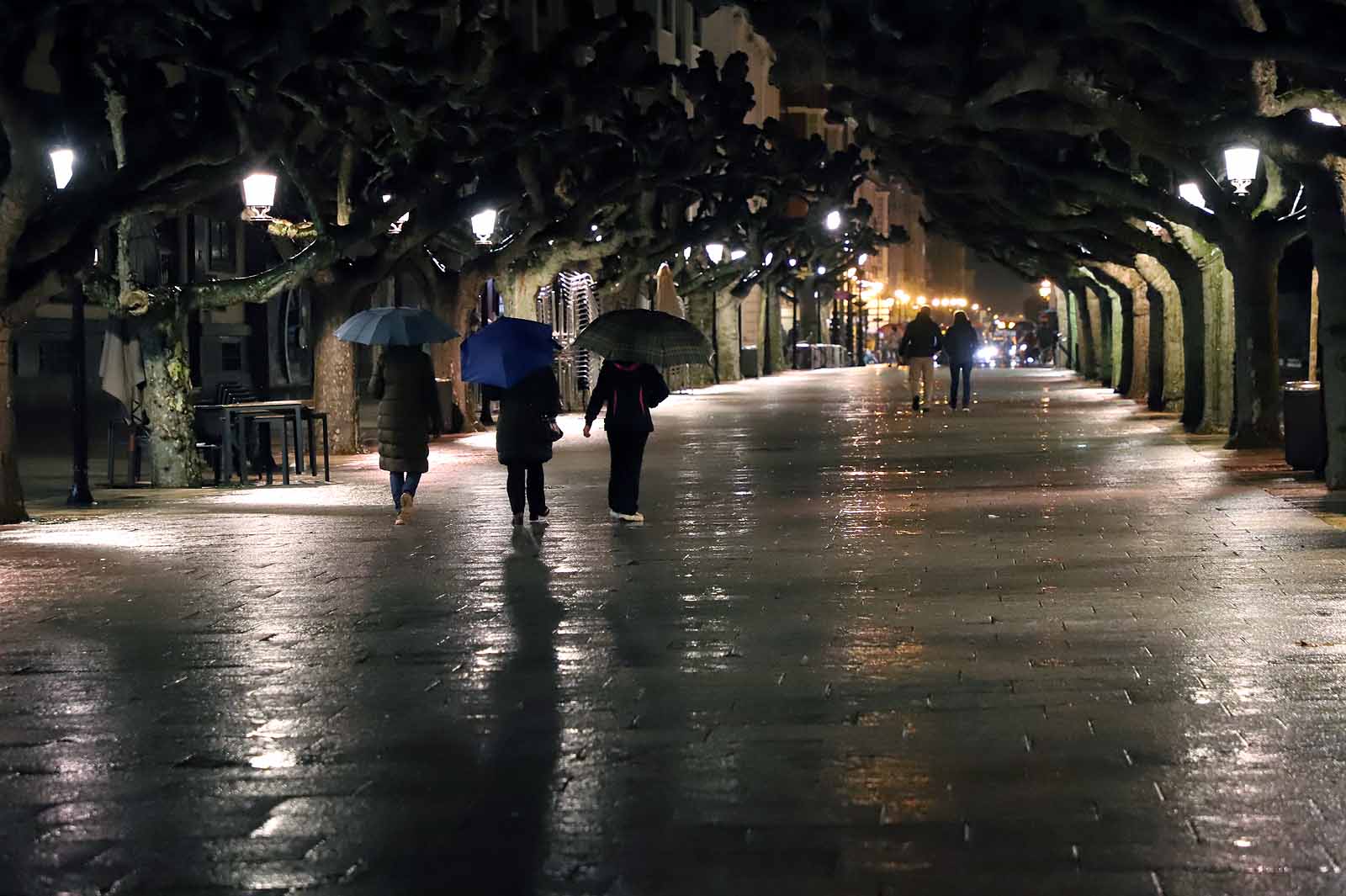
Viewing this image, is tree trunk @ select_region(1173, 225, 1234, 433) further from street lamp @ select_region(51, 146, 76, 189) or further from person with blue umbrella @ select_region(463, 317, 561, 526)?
street lamp @ select_region(51, 146, 76, 189)

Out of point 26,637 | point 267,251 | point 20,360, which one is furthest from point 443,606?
point 267,251

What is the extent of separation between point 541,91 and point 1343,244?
1302 centimetres

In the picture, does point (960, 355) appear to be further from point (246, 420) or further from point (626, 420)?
point (626, 420)

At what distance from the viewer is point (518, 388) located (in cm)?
1592

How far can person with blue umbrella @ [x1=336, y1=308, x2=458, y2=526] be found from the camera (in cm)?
1653

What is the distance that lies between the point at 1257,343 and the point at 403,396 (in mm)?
10011

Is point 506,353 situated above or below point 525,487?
above

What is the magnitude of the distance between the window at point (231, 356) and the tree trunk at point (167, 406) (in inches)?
862

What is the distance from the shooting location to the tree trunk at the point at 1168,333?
33.5 metres

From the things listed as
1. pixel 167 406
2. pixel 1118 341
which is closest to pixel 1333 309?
pixel 167 406

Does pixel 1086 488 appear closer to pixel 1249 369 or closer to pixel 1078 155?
pixel 1249 369

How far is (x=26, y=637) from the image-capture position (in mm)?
10281

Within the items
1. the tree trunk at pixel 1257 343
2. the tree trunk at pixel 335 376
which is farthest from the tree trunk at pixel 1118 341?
the tree trunk at pixel 335 376

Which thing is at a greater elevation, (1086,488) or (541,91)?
(541,91)
